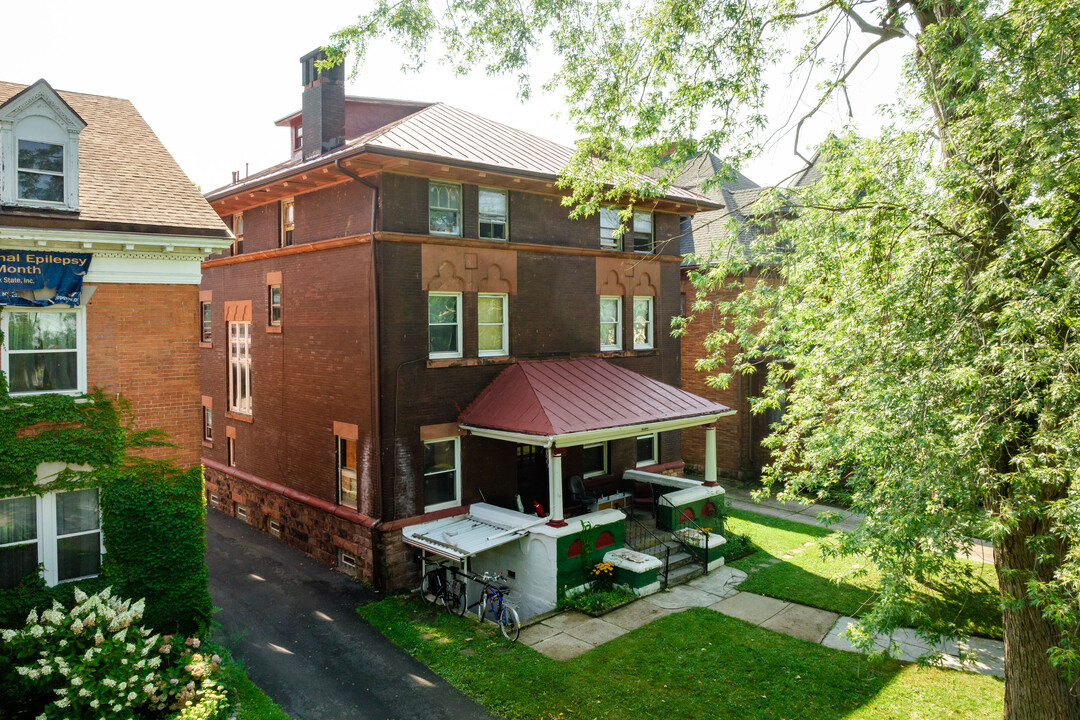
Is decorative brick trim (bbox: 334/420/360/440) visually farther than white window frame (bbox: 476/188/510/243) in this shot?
No

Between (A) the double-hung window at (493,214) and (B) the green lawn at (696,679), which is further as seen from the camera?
(A) the double-hung window at (493,214)

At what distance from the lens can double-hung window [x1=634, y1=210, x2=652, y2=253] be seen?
21438 mm

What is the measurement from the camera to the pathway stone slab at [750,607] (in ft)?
46.5

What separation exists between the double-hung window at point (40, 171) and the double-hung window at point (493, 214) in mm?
8743

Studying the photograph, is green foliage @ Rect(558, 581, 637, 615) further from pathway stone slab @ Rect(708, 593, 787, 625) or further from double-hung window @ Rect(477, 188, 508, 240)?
double-hung window @ Rect(477, 188, 508, 240)

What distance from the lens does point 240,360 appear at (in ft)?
70.3

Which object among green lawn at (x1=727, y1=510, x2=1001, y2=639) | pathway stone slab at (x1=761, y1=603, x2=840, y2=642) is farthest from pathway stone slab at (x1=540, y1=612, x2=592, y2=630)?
green lawn at (x1=727, y1=510, x2=1001, y2=639)

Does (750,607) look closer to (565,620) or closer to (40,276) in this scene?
(565,620)

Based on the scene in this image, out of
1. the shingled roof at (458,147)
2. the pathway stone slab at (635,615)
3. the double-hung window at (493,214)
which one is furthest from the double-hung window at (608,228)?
the pathway stone slab at (635,615)

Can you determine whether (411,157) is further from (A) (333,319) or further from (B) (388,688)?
(B) (388,688)

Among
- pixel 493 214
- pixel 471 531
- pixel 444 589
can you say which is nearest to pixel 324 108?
pixel 493 214

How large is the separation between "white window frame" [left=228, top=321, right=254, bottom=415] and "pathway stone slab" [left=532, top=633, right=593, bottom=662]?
12.4 m

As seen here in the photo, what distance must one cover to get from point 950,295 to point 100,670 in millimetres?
12098

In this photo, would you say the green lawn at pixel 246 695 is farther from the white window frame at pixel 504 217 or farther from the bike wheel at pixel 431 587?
the white window frame at pixel 504 217
